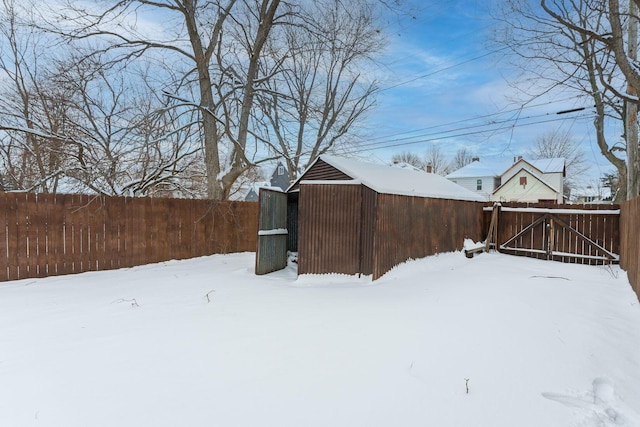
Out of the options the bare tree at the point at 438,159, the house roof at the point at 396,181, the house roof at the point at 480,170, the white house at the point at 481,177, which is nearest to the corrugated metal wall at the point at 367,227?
the house roof at the point at 396,181

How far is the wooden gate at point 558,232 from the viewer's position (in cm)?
788

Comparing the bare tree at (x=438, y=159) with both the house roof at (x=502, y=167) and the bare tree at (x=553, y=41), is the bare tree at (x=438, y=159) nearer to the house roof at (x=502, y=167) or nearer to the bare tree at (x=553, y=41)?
the house roof at (x=502, y=167)

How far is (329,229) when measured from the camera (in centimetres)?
634

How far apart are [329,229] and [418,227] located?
2.13m

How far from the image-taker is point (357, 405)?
7.09 feet

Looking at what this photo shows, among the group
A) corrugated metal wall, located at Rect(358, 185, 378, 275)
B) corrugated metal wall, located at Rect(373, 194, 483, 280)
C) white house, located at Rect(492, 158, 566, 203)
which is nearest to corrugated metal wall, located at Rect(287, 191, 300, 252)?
corrugated metal wall, located at Rect(358, 185, 378, 275)

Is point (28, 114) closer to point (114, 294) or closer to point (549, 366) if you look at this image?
point (114, 294)

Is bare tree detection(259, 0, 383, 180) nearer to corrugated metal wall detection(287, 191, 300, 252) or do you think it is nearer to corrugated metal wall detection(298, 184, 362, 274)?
corrugated metal wall detection(287, 191, 300, 252)

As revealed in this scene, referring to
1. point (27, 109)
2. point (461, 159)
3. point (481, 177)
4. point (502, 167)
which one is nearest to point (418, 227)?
point (27, 109)

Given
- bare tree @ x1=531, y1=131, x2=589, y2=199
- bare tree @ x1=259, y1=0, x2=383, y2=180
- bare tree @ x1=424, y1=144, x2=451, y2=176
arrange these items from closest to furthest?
bare tree @ x1=259, y1=0, x2=383, y2=180 < bare tree @ x1=531, y1=131, x2=589, y2=199 < bare tree @ x1=424, y1=144, x2=451, y2=176

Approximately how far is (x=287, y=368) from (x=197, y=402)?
700 mm

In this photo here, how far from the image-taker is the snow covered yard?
A: 6.90 feet

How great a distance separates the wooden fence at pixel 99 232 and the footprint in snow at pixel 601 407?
301 inches

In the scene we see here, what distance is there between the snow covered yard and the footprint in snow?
1 centimetres
